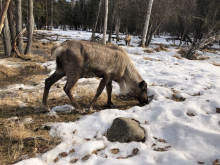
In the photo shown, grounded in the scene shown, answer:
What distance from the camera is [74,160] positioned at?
264 centimetres

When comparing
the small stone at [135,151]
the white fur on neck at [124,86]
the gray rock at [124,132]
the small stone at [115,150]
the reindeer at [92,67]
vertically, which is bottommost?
the small stone at [115,150]

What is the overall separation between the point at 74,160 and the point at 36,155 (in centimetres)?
65

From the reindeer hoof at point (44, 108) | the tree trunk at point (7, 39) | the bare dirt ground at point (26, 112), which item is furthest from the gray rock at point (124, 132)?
the tree trunk at point (7, 39)

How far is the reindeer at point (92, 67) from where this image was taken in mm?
3965

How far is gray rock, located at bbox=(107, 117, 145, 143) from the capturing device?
312cm

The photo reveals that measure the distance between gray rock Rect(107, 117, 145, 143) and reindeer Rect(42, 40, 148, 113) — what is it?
4.35 ft

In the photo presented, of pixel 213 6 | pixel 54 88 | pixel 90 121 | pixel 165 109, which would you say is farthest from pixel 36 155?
pixel 213 6

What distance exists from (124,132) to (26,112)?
2.62 m

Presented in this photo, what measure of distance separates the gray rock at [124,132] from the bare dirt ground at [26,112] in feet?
3.42

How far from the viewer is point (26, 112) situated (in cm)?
424

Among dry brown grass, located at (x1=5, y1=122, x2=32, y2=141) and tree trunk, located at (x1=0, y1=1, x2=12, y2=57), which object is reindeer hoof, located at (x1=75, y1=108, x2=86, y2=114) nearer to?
dry brown grass, located at (x1=5, y1=122, x2=32, y2=141)

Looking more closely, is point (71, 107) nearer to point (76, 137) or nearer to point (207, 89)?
point (76, 137)

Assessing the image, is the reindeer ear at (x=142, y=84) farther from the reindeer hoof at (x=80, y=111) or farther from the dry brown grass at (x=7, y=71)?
the dry brown grass at (x=7, y=71)

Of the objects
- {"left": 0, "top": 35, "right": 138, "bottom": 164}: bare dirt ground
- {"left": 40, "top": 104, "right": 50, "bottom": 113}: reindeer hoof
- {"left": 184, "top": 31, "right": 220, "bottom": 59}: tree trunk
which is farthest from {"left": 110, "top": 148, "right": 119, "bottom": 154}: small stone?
{"left": 184, "top": 31, "right": 220, "bottom": 59}: tree trunk
